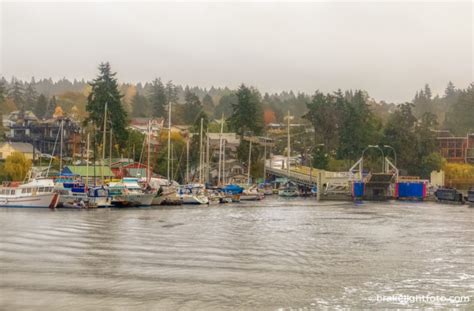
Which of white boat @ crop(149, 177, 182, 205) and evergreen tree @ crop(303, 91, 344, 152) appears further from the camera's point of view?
evergreen tree @ crop(303, 91, 344, 152)

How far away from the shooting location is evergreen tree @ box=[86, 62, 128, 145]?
356ft

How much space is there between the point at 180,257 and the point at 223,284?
696cm

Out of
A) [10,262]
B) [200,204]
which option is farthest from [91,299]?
[200,204]

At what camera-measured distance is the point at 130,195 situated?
72.9m

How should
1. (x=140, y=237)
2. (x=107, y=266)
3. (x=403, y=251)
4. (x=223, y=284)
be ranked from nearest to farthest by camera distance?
1. (x=223, y=284)
2. (x=107, y=266)
3. (x=403, y=251)
4. (x=140, y=237)

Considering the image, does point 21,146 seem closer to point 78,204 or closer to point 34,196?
point 34,196

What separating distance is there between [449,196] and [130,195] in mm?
51803

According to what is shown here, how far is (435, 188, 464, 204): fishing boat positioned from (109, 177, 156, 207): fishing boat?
4795 centimetres

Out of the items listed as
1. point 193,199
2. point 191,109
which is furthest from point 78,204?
point 191,109

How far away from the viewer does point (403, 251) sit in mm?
34344

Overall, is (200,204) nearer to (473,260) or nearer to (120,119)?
(120,119)

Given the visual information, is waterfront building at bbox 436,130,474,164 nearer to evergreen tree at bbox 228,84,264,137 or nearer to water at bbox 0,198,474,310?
evergreen tree at bbox 228,84,264,137

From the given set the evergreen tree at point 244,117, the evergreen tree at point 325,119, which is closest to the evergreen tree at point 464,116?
the evergreen tree at point 325,119

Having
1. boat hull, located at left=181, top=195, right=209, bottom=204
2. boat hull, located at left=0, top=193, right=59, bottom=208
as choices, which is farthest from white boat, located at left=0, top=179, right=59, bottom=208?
boat hull, located at left=181, top=195, right=209, bottom=204
